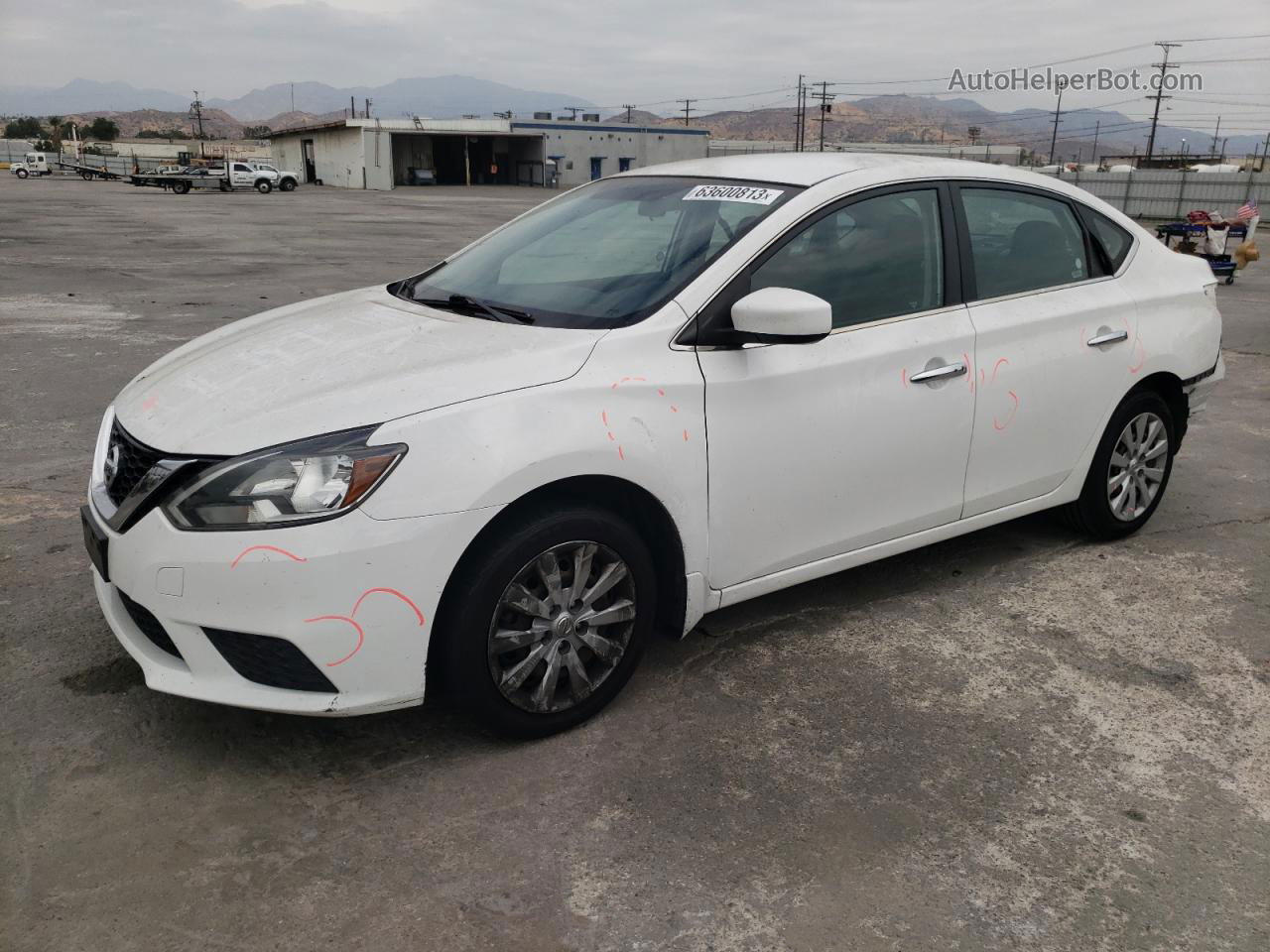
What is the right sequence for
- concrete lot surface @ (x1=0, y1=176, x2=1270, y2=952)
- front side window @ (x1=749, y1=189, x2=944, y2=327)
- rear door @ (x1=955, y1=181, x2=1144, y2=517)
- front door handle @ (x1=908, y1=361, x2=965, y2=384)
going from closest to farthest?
concrete lot surface @ (x1=0, y1=176, x2=1270, y2=952), front side window @ (x1=749, y1=189, x2=944, y2=327), front door handle @ (x1=908, y1=361, x2=965, y2=384), rear door @ (x1=955, y1=181, x2=1144, y2=517)

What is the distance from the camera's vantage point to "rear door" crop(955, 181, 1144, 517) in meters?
3.85

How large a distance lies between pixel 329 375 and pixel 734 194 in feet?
5.04

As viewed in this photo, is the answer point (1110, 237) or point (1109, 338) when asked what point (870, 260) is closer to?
point (1109, 338)

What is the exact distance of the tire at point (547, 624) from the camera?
8.94 feet

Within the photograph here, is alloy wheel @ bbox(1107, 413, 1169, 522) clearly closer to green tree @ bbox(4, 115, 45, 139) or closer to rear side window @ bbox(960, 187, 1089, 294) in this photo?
rear side window @ bbox(960, 187, 1089, 294)

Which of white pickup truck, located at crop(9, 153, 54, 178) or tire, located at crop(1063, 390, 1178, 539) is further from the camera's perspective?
white pickup truck, located at crop(9, 153, 54, 178)

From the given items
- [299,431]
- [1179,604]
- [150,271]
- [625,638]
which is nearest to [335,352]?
[299,431]

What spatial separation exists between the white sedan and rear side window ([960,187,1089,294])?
0.01m

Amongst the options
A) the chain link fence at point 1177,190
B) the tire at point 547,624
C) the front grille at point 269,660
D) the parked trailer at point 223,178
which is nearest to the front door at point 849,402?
the tire at point 547,624

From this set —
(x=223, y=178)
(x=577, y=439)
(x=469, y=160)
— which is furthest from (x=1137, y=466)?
(x=469, y=160)

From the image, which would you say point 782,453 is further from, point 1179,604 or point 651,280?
point 1179,604

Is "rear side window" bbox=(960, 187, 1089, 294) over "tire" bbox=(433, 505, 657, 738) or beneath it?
over

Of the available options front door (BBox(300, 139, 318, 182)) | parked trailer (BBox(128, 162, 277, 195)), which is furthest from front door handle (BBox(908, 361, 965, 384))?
front door (BBox(300, 139, 318, 182))

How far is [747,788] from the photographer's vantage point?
2.83 m
